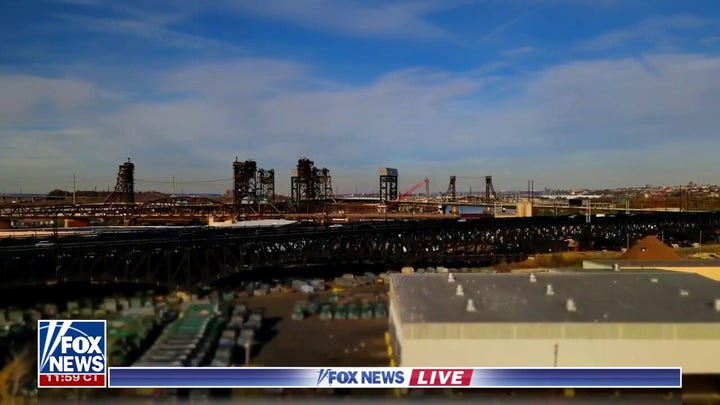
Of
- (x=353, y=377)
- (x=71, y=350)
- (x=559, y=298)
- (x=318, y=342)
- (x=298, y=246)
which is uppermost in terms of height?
(x=559, y=298)

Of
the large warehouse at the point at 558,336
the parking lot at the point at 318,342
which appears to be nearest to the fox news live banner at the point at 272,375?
→ the large warehouse at the point at 558,336

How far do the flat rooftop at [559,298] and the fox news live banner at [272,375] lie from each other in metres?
1.23

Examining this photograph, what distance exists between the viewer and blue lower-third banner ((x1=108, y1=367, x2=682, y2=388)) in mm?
12703

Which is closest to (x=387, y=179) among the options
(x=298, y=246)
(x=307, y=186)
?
(x=307, y=186)

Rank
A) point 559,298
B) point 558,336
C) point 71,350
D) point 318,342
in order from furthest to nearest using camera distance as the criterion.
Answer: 1. point 318,342
2. point 559,298
3. point 71,350
4. point 558,336

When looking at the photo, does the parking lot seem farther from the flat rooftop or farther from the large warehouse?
the flat rooftop

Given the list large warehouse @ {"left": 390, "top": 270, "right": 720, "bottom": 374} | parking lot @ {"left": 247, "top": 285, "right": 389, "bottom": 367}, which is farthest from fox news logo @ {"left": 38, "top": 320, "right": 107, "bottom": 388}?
large warehouse @ {"left": 390, "top": 270, "right": 720, "bottom": 374}

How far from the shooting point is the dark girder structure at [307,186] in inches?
3093

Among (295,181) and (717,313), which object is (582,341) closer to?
(717,313)

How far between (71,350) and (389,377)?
316 inches

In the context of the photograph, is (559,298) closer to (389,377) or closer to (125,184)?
(389,377)

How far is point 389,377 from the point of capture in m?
13.0

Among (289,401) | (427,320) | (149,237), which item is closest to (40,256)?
(149,237)

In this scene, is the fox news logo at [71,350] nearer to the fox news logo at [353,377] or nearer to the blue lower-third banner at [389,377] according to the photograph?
the blue lower-third banner at [389,377]
